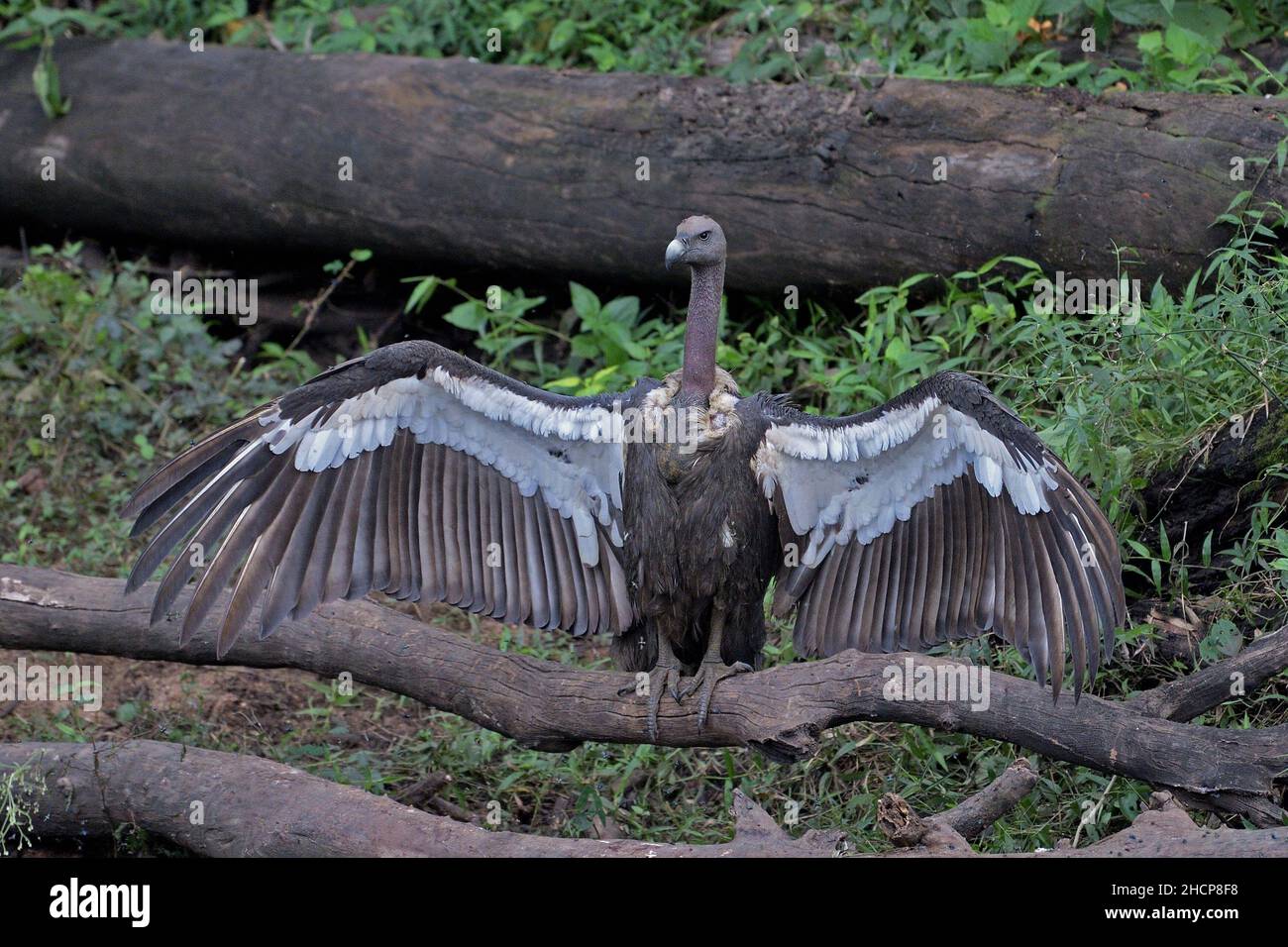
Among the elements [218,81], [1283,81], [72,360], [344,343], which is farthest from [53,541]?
[1283,81]

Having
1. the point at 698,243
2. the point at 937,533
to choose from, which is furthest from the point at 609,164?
the point at 937,533

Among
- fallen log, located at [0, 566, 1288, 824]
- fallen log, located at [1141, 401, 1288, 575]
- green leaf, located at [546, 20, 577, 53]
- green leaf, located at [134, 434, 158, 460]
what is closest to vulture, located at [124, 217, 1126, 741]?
fallen log, located at [0, 566, 1288, 824]

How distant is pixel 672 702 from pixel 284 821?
1150 millimetres

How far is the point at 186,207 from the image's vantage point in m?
7.30

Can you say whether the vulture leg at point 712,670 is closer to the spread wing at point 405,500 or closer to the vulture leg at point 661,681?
the vulture leg at point 661,681

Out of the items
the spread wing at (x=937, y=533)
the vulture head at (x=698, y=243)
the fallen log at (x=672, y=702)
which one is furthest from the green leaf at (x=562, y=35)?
the fallen log at (x=672, y=702)

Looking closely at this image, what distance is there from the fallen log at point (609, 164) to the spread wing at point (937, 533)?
1.91 meters

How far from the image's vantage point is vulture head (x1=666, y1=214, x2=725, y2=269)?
469 centimetres

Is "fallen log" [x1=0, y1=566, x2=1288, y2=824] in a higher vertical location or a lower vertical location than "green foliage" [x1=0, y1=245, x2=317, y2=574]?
lower

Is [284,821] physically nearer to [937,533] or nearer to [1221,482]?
[937,533]

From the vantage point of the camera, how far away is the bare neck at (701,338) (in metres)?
4.59

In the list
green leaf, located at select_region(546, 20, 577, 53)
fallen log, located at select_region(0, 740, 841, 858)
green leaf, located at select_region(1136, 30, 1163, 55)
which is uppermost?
green leaf, located at select_region(546, 20, 577, 53)

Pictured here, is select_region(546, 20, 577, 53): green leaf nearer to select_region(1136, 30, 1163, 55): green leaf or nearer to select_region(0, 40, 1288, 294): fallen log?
select_region(0, 40, 1288, 294): fallen log

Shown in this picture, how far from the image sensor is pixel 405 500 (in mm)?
4551
